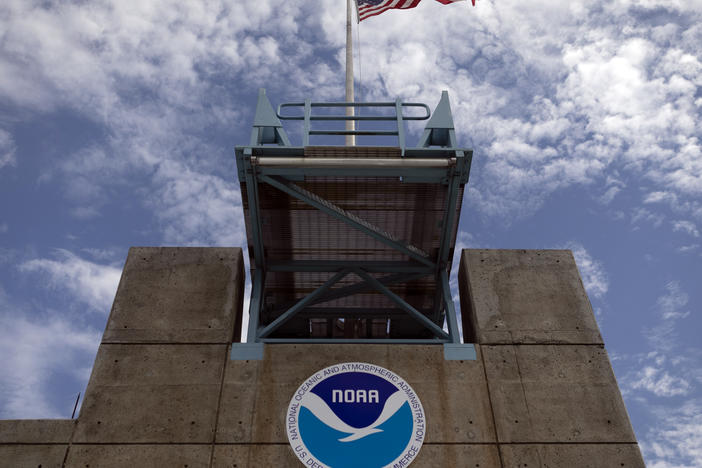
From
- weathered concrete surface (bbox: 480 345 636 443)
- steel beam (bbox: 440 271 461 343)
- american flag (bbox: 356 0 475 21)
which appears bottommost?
weathered concrete surface (bbox: 480 345 636 443)

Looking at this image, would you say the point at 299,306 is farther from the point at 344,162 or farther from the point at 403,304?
the point at 344,162

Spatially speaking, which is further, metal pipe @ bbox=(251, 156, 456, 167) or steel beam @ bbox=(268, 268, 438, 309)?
steel beam @ bbox=(268, 268, 438, 309)

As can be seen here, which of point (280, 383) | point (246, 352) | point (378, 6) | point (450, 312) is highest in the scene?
point (378, 6)

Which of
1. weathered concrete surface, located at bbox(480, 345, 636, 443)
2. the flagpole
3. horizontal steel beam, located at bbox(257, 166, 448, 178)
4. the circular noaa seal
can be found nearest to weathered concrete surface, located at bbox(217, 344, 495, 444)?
the circular noaa seal

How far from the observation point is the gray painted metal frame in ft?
31.9

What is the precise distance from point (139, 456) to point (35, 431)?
67.0 inches

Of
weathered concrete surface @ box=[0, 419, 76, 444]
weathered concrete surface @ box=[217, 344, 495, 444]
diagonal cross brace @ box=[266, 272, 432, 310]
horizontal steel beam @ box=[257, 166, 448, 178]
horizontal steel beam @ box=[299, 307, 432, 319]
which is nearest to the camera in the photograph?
weathered concrete surface @ box=[0, 419, 76, 444]

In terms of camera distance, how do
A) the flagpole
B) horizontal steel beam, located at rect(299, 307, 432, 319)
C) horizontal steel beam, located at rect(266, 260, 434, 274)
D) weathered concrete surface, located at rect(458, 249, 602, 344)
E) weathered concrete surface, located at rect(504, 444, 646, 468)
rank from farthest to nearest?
horizontal steel beam, located at rect(299, 307, 432, 319), the flagpole, horizontal steel beam, located at rect(266, 260, 434, 274), weathered concrete surface, located at rect(458, 249, 602, 344), weathered concrete surface, located at rect(504, 444, 646, 468)

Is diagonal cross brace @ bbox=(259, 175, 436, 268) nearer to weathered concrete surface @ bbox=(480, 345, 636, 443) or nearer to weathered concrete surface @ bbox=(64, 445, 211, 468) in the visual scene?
weathered concrete surface @ bbox=(480, 345, 636, 443)

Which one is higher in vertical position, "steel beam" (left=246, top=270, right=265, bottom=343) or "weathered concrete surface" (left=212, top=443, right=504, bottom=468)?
"steel beam" (left=246, top=270, right=265, bottom=343)

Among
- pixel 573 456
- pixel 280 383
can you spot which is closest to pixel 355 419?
pixel 280 383

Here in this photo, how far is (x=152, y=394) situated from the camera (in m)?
8.89

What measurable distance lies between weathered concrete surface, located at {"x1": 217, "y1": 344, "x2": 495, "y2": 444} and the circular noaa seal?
0.15 metres

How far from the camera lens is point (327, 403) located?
8.90m
